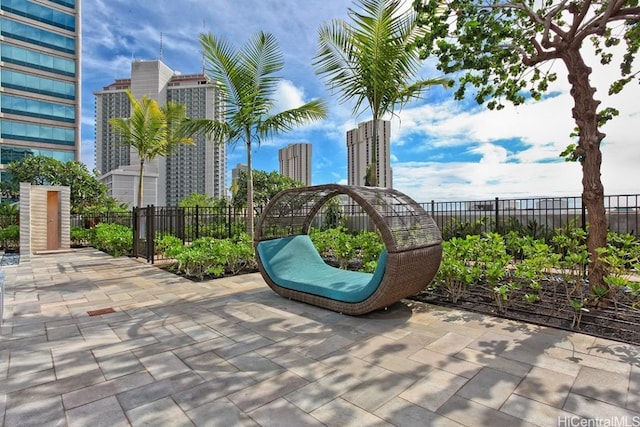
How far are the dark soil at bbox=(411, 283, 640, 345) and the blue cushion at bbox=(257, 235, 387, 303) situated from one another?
1.09 meters

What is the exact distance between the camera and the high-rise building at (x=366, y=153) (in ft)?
23.6

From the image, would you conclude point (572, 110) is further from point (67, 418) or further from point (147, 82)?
point (147, 82)

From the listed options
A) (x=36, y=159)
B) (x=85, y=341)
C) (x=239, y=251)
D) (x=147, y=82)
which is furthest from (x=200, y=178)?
(x=85, y=341)

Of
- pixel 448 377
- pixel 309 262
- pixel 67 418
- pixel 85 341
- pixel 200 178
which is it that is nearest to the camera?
pixel 67 418

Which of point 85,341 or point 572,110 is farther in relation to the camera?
point 572,110

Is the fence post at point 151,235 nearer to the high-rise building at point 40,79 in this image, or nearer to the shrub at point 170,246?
the shrub at point 170,246

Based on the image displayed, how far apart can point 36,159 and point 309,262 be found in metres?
25.3

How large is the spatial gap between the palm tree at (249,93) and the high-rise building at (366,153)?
142 cm

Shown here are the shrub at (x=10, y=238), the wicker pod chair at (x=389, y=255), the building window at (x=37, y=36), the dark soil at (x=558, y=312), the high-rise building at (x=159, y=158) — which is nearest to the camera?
the dark soil at (x=558, y=312)

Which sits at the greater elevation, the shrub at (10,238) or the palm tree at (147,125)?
the palm tree at (147,125)

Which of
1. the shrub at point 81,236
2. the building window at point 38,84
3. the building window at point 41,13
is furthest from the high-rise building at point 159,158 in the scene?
the shrub at point 81,236

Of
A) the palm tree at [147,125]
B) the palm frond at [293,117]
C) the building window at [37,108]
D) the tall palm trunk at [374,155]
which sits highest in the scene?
the building window at [37,108]

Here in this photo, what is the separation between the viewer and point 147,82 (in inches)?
1240

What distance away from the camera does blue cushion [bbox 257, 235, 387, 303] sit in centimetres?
399
